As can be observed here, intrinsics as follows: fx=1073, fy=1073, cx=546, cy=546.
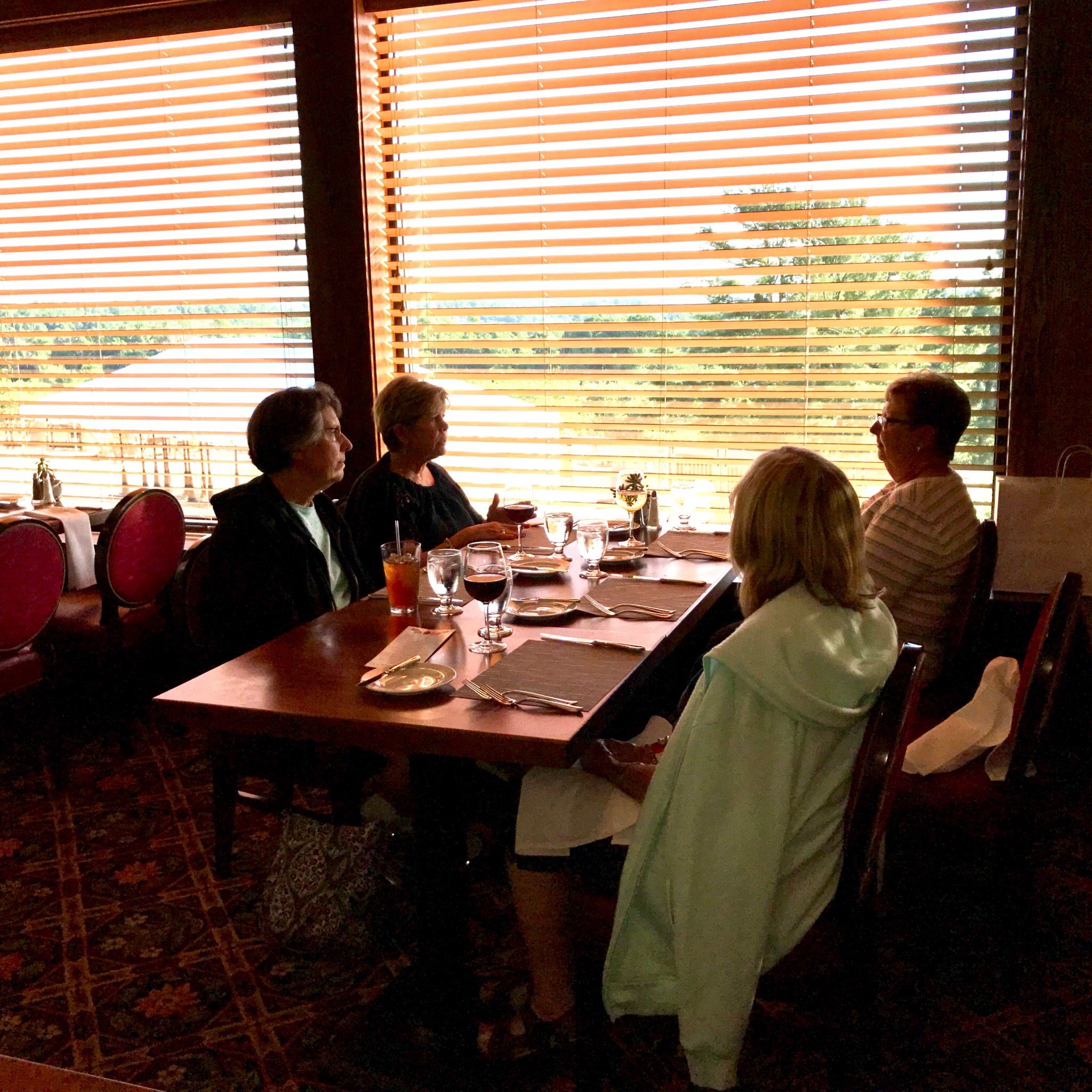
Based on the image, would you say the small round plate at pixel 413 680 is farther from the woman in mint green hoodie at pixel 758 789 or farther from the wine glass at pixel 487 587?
the woman in mint green hoodie at pixel 758 789

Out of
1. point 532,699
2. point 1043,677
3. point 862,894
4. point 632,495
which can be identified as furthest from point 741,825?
point 632,495

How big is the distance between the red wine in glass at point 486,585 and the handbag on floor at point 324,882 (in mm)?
483

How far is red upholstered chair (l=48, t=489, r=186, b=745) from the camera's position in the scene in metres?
3.41

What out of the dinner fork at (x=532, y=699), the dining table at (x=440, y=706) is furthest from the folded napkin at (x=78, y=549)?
the dinner fork at (x=532, y=699)

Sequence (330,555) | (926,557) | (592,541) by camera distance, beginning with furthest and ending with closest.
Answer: (330,555) < (926,557) < (592,541)

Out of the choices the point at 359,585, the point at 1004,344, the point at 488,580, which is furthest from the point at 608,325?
the point at 488,580

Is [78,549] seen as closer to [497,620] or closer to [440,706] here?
[497,620]

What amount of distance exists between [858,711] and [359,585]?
1.51 m

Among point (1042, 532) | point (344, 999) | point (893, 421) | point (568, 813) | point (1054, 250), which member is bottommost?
point (344, 999)

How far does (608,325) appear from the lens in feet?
12.4

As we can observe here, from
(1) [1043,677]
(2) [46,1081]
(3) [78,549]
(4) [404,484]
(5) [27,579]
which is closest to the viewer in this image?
(2) [46,1081]

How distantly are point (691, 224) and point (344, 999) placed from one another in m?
2.63

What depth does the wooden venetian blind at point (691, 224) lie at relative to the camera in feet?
10.9

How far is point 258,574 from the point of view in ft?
7.76
